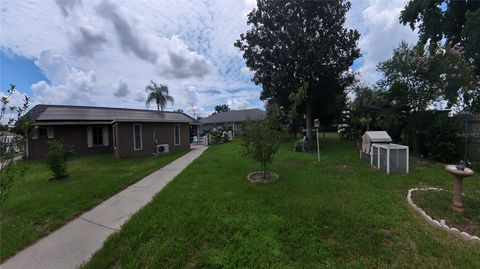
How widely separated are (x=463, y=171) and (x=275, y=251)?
375 centimetres

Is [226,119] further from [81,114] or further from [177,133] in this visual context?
[81,114]

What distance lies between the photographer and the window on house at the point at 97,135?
48.6 ft

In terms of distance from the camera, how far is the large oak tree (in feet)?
40.6

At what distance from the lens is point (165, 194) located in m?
5.30

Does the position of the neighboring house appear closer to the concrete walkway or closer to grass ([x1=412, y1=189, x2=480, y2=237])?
the concrete walkway

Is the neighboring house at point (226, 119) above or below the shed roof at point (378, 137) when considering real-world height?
above

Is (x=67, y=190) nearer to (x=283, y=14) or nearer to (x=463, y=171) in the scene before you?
(x=463, y=171)

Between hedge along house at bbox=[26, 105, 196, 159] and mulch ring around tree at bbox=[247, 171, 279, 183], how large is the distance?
28.7 feet

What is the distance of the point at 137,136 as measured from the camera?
12.9 metres

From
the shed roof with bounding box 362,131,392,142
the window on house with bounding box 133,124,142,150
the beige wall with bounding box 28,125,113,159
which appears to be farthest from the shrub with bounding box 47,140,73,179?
the shed roof with bounding box 362,131,392,142

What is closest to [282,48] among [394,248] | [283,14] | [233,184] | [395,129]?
[283,14]

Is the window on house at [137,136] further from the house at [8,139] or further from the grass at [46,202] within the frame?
the house at [8,139]

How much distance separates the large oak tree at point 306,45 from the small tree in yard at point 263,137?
21.9 feet

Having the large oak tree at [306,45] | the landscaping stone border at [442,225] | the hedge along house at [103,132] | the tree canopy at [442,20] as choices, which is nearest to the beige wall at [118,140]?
the hedge along house at [103,132]
